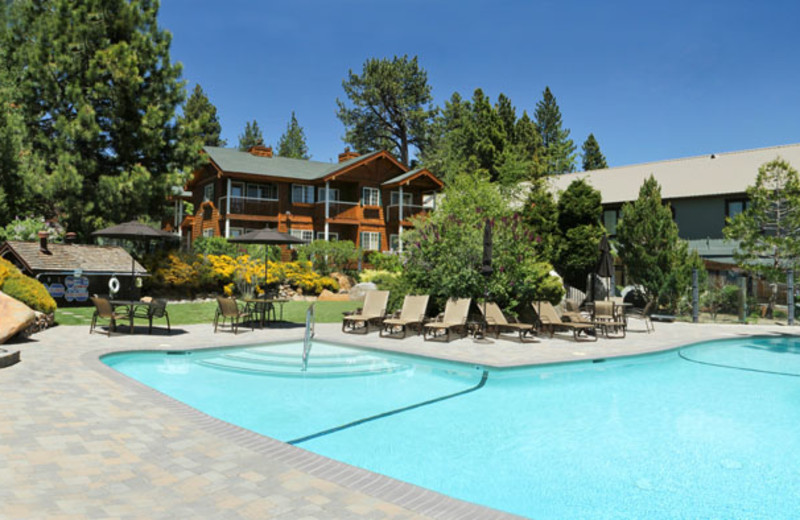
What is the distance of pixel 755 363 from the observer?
1208 cm

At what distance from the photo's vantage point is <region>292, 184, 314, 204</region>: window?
34.1 m

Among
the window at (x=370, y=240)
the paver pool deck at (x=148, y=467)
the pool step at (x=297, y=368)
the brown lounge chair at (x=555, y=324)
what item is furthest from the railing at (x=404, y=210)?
the paver pool deck at (x=148, y=467)

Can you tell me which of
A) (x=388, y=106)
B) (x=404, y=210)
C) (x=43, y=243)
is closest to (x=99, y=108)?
(x=43, y=243)

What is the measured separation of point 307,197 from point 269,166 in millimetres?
2991

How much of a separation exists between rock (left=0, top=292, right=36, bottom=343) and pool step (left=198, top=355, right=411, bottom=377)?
3512 mm

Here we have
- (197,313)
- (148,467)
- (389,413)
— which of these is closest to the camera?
(148,467)

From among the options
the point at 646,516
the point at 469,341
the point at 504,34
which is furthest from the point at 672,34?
the point at 646,516

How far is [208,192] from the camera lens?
34188 millimetres

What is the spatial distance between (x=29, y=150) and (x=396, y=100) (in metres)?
37.0

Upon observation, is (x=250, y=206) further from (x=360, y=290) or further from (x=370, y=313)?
(x=370, y=313)

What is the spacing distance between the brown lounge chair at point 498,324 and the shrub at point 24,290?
1064 cm

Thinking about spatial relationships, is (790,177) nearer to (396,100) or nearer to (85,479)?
(85,479)

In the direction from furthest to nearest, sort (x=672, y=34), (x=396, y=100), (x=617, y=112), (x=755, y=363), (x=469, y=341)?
(x=396, y=100), (x=617, y=112), (x=672, y=34), (x=469, y=341), (x=755, y=363)

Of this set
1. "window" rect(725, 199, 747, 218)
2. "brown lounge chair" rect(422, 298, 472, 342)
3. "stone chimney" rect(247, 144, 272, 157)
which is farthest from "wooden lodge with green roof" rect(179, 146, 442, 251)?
"brown lounge chair" rect(422, 298, 472, 342)
